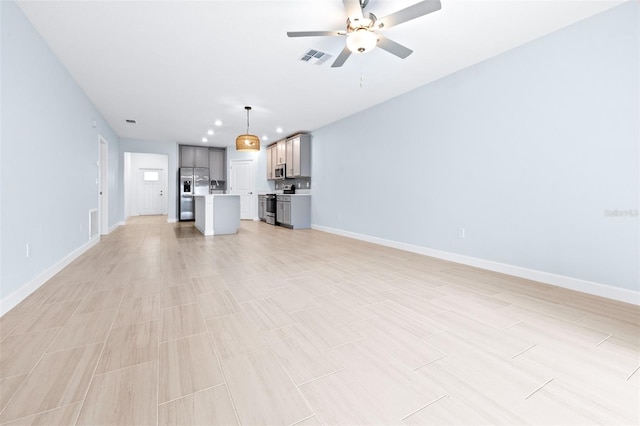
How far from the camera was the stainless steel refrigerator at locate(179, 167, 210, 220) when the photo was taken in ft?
28.3

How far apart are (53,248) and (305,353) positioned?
325cm

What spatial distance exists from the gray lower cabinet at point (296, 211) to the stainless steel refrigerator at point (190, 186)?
3.15 metres

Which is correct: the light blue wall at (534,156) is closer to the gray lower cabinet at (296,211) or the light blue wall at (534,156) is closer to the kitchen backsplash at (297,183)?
the gray lower cabinet at (296,211)

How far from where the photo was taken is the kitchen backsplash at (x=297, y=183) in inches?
298

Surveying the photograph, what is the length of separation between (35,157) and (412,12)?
143 inches

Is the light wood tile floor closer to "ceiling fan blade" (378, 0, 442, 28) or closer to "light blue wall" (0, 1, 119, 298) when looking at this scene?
"light blue wall" (0, 1, 119, 298)

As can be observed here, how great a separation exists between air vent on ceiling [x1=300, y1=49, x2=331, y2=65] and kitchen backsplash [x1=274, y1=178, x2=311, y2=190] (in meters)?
4.19

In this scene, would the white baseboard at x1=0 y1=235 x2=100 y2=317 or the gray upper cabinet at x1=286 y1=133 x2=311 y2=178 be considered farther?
the gray upper cabinet at x1=286 y1=133 x2=311 y2=178

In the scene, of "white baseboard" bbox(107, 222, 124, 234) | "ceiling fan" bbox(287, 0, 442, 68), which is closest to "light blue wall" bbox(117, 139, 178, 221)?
"white baseboard" bbox(107, 222, 124, 234)

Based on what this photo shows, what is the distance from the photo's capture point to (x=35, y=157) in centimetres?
261

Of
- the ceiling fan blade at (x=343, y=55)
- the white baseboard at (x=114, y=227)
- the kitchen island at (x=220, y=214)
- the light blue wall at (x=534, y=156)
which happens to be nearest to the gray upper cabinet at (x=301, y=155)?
the kitchen island at (x=220, y=214)

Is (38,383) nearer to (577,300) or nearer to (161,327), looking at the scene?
(161,327)

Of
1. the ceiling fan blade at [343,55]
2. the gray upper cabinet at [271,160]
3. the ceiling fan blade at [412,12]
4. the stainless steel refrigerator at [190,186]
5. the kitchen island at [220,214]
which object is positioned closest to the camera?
the ceiling fan blade at [412,12]

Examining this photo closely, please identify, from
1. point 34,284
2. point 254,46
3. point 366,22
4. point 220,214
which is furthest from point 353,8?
point 220,214
